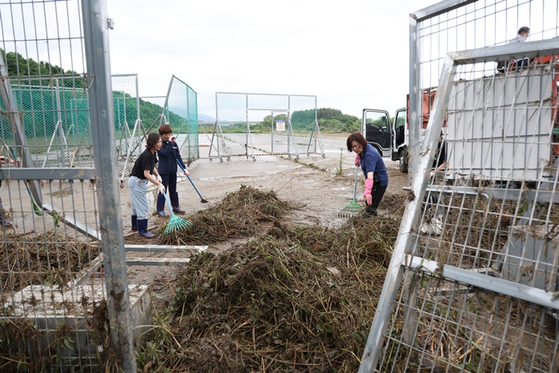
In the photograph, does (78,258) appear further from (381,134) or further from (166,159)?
(381,134)

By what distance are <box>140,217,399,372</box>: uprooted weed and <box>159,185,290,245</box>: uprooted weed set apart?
66.5 inches

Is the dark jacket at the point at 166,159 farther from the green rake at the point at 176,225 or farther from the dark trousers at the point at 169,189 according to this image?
the green rake at the point at 176,225

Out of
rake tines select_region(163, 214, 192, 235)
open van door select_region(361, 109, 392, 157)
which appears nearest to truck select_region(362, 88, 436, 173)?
open van door select_region(361, 109, 392, 157)

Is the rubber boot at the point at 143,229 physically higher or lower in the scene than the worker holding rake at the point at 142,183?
lower

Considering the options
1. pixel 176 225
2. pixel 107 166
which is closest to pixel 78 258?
pixel 107 166

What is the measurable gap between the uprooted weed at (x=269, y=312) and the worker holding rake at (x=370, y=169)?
206cm

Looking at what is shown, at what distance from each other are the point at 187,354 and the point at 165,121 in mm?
9845

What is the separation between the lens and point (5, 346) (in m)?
2.49

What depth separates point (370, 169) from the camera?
581 centimetres

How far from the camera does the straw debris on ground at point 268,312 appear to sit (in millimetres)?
2643

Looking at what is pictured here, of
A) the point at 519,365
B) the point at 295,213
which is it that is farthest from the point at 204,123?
the point at 519,365

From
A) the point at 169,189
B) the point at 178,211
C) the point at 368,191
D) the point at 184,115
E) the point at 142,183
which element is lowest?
the point at 178,211

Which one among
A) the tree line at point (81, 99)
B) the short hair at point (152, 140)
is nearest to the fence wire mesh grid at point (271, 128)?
the tree line at point (81, 99)

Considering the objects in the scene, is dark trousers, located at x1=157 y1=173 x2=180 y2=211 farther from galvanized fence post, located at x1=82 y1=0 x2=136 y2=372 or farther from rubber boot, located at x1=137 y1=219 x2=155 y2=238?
galvanized fence post, located at x1=82 y1=0 x2=136 y2=372
